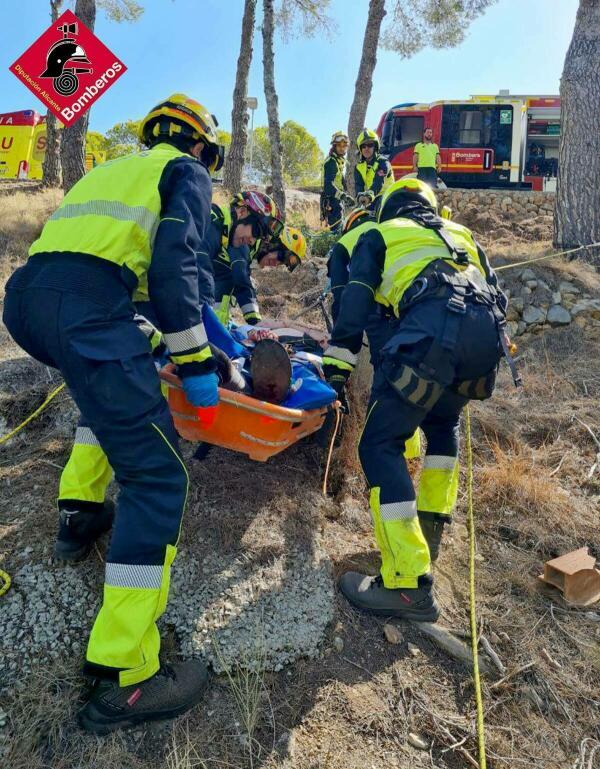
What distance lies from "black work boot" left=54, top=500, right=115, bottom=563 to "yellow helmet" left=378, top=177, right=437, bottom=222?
79.7 inches

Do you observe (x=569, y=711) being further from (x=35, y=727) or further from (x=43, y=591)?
(x=43, y=591)

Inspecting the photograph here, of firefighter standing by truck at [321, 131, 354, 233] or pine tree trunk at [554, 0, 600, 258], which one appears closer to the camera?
pine tree trunk at [554, 0, 600, 258]

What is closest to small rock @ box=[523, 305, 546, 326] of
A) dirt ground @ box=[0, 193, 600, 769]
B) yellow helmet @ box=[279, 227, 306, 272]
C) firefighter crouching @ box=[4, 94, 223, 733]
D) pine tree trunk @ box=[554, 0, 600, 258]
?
pine tree trunk @ box=[554, 0, 600, 258]

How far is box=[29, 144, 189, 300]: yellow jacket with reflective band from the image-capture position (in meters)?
1.90

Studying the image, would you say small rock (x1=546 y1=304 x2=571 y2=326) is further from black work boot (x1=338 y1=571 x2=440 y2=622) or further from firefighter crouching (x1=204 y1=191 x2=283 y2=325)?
black work boot (x1=338 y1=571 x2=440 y2=622)

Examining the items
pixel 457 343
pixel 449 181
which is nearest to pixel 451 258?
pixel 457 343

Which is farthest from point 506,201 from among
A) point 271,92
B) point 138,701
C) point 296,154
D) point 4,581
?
point 296,154

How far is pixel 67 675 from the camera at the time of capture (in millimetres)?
1960

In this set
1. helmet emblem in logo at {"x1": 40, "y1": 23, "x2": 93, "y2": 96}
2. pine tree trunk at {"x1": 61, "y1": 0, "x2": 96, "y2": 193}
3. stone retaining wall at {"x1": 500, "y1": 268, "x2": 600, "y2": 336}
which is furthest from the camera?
pine tree trunk at {"x1": 61, "y1": 0, "x2": 96, "y2": 193}

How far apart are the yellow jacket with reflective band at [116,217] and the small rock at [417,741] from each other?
191cm

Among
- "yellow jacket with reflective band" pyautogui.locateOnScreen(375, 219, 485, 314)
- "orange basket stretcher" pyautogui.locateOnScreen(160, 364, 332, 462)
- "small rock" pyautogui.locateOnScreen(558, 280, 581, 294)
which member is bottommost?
"orange basket stretcher" pyautogui.locateOnScreen(160, 364, 332, 462)

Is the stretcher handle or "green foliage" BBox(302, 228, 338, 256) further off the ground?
"green foliage" BBox(302, 228, 338, 256)

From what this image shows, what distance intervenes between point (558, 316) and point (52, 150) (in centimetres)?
1138

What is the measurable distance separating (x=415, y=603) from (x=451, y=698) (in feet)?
1.27
